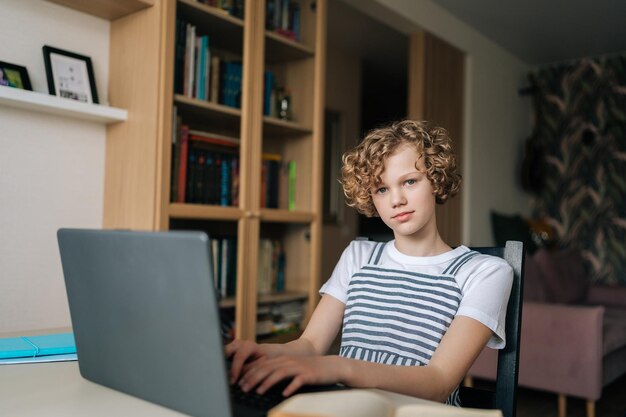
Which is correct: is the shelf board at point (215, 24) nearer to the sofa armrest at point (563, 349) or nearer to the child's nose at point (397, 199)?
the child's nose at point (397, 199)

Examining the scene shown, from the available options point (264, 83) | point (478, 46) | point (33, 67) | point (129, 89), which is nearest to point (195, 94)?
point (129, 89)

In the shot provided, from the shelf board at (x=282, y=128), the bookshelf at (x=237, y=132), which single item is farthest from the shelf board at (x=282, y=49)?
the shelf board at (x=282, y=128)

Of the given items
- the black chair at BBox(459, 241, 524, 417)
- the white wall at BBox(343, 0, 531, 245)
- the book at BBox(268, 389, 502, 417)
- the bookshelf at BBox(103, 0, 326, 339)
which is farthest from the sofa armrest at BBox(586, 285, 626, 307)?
the book at BBox(268, 389, 502, 417)

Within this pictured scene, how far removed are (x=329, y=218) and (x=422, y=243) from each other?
3687 mm

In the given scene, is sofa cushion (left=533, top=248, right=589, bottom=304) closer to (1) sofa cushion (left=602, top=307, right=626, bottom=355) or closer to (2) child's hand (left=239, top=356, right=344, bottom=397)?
(1) sofa cushion (left=602, top=307, right=626, bottom=355)

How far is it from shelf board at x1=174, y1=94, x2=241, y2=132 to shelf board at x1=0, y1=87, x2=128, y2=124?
0.23 m

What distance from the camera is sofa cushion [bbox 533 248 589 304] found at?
4.02m

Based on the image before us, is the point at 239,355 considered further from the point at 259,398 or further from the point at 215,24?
the point at 215,24

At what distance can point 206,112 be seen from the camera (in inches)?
93.7

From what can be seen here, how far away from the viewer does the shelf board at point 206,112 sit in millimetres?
2268

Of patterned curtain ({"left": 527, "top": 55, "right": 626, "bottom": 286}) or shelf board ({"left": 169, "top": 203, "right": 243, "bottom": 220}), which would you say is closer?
shelf board ({"left": 169, "top": 203, "right": 243, "bottom": 220})

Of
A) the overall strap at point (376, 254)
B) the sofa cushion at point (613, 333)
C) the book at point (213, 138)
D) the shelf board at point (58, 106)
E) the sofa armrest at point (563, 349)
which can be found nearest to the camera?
the overall strap at point (376, 254)

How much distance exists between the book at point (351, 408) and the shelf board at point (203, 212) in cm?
163

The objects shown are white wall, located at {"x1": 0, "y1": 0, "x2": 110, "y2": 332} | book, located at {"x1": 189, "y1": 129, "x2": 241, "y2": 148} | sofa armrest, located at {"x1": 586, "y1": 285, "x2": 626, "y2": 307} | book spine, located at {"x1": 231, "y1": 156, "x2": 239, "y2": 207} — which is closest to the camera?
white wall, located at {"x1": 0, "y1": 0, "x2": 110, "y2": 332}
